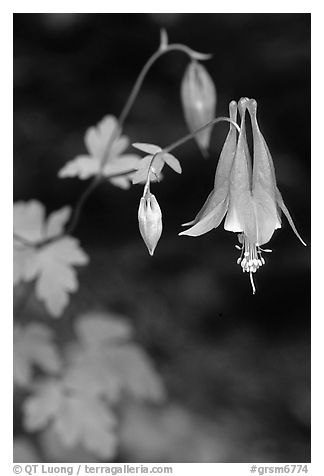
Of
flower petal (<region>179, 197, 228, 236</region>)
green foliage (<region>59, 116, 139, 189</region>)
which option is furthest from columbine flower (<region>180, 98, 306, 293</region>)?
green foliage (<region>59, 116, 139, 189</region>)

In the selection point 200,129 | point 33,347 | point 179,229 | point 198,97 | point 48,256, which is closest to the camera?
point 200,129

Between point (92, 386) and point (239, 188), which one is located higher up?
point (239, 188)

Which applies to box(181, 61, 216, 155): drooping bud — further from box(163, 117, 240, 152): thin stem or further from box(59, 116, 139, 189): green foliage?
box(163, 117, 240, 152): thin stem

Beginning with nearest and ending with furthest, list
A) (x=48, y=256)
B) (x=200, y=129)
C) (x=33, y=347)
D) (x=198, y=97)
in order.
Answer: (x=200, y=129)
(x=198, y=97)
(x=48, y=256)
(x=33, y=347)

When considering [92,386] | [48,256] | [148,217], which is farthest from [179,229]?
[148,217]

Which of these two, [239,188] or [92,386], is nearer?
[239,188]

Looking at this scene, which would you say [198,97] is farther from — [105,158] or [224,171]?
[224,171]
